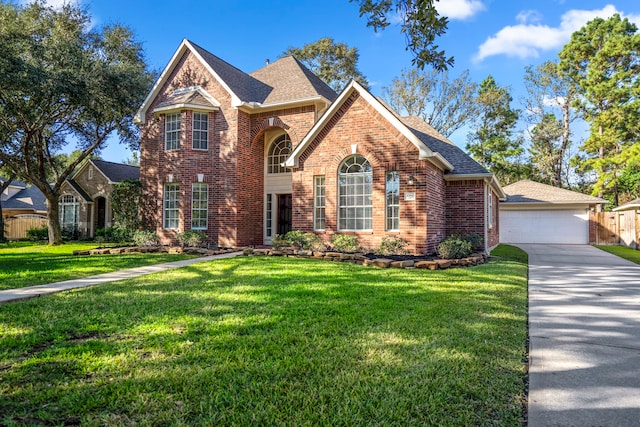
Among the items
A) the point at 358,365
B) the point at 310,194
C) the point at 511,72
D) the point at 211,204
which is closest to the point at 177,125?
the point at 211,204

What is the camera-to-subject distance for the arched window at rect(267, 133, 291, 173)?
16703mm

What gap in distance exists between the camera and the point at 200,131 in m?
15.9

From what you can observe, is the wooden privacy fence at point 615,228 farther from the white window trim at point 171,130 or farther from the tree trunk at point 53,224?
the tree trunk at point 53,224

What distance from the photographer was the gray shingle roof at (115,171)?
73.5 ft

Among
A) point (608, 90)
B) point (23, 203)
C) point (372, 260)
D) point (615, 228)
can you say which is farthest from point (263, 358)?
point (23, 203)

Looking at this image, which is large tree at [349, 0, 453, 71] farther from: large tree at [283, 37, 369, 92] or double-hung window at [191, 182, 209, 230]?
large tree at [283, 37, 369, 92]

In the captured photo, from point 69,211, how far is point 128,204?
8.39 metres

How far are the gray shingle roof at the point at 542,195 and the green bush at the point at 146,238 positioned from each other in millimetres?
20128

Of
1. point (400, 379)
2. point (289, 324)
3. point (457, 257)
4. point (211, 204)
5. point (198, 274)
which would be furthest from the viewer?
point (211, 204)

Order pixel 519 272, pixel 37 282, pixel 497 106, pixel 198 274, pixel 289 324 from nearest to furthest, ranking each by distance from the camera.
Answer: pixel 289 324
pixel 37 282
pixel 198 274
pixel 519 272
pixel 497 106

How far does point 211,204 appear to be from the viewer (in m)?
15.6

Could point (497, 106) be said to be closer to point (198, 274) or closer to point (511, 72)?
point (511, 72)

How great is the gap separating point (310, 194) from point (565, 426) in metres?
11.0

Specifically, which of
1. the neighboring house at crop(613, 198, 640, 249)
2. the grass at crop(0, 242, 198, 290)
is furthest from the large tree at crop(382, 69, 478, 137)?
the grass at crop(0, 242, 198, 290)
